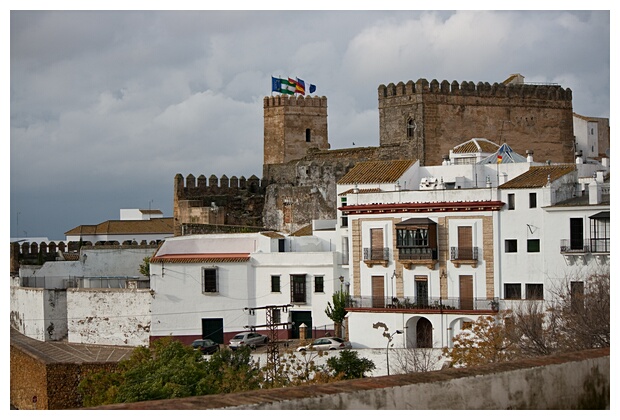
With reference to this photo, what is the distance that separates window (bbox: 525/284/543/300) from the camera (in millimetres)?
28859

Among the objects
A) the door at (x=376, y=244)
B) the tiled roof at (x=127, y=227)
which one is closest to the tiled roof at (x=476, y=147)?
the door at (x=376, y=244)

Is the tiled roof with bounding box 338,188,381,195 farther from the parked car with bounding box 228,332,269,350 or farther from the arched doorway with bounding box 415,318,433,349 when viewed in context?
the parked car with bounding box 228,332,269,350

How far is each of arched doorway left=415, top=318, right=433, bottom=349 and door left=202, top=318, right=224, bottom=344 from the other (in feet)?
19.1

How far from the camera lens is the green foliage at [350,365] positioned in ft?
90.5

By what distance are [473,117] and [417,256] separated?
31.9 feet

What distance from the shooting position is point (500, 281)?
1163 inches

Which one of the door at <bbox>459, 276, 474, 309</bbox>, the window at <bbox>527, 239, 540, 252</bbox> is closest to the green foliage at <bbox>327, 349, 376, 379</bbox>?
the door at <bbox>459, 276, 474, 309</bbox>

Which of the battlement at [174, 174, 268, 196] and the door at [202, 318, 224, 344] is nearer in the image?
the door at [202, 318, 224, 344]

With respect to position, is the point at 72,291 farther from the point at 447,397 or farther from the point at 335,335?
the point at 447,397

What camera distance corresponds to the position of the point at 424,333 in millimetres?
30344

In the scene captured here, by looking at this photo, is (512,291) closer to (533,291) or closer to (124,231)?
(533,291)

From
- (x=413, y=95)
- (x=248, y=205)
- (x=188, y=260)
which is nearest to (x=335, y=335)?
(x=188, y=260)

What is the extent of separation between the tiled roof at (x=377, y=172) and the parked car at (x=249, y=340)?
5.52m

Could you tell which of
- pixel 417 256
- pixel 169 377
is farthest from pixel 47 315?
pixel 169 377
